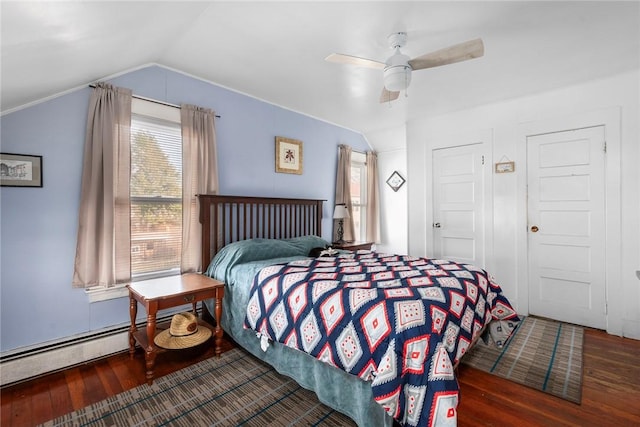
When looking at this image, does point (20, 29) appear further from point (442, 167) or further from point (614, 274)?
point (614, 274)

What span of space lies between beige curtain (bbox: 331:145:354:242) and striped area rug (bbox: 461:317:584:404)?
2412mm

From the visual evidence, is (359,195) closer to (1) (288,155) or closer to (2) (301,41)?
(1) (288,155)

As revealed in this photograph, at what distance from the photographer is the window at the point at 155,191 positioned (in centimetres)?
266

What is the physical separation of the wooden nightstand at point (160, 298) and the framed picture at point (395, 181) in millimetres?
3524

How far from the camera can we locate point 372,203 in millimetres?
5141

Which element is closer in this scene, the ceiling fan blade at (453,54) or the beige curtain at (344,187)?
the ceiling fan blade at (453,54)

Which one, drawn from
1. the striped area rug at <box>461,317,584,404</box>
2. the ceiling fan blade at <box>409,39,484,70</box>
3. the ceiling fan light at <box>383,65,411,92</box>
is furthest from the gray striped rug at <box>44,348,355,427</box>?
the ceiling fan blade at <box>409,39,484,70</box>

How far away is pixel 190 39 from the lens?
7.72 ft

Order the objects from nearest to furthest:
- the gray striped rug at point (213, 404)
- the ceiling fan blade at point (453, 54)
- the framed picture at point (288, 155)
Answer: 1. the gray striped rug at point (213, 404)
2. the ceiling fan blade at point (453, 54)
3. the framed picture at point (288, 155)

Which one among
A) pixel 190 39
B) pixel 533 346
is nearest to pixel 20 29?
pixel 190 39

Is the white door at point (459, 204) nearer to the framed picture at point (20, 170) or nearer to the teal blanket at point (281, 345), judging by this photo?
the teal blanket at point (281, 345)

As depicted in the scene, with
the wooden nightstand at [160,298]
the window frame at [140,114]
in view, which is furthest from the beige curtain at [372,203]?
the window frame at [140,114]

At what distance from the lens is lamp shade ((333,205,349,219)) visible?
437 cm

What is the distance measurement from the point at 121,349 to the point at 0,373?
0.71 meters
